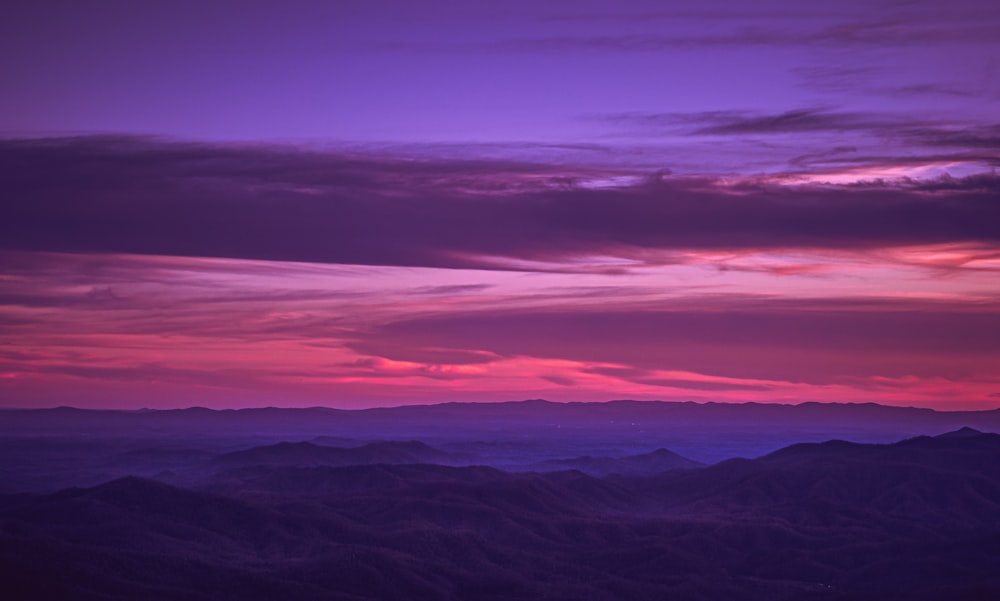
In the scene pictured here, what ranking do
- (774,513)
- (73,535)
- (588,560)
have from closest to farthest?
(73,535) < (588,560) < (774,513)

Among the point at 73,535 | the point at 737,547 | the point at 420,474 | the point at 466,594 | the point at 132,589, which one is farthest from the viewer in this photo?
the point at 420,474

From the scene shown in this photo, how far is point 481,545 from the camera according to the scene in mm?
132375

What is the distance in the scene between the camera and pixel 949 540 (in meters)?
136

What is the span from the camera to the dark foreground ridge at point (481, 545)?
319 ft

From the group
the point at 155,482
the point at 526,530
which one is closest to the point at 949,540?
the point at 526,530

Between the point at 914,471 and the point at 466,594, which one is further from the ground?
the point at 914,471

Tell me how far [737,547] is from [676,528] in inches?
342

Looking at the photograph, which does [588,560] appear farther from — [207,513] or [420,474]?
[420,474]

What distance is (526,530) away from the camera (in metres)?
148

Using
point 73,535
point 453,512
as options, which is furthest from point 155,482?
point 453,512

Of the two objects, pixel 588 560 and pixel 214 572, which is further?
pixel 588 560

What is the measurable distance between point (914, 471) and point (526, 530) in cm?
8338

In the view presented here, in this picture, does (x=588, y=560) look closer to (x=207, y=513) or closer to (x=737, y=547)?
(x=737, y=547)

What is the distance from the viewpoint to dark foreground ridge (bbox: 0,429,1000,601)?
97.1 m
